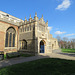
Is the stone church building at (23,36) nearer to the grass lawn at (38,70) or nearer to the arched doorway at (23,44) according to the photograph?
the arched doorway at (23,44)

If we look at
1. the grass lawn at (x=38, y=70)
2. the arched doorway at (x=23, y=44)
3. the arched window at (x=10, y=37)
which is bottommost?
the grass lawn at (x=38, y=70)

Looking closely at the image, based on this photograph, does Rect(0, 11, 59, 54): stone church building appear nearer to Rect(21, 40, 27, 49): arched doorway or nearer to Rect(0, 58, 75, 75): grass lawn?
Rect(21, 40, 27, 49): arched doorway

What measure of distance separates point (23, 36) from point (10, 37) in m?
3.41

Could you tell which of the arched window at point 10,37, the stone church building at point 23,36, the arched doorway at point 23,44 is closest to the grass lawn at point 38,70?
the stone church building at point 23,36

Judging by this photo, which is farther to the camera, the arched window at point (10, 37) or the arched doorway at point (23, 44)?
the arched doorway at point (23, 44)

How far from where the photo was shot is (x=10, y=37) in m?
18.4

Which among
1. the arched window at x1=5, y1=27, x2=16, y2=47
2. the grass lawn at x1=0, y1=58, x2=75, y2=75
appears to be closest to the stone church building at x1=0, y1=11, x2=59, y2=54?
the arched window at x1=5, y1=27, x2=16, y2=47

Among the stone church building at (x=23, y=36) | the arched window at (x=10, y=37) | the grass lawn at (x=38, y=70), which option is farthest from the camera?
the arched window at (x=10, y=37)

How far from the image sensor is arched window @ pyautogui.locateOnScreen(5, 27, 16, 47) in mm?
17606

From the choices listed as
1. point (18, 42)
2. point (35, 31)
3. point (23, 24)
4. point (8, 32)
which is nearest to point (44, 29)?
point (35, 31)

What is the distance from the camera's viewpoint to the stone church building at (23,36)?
15984 mm

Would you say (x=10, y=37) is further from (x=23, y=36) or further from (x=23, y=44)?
(x=23, y=44)

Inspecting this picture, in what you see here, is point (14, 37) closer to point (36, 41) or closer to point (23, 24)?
point (23, 24)

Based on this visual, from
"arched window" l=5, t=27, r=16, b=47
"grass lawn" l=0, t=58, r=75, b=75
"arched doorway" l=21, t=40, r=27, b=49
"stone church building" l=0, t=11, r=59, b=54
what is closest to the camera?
"grass lawn" l=0, t=58, r=75, b=75
